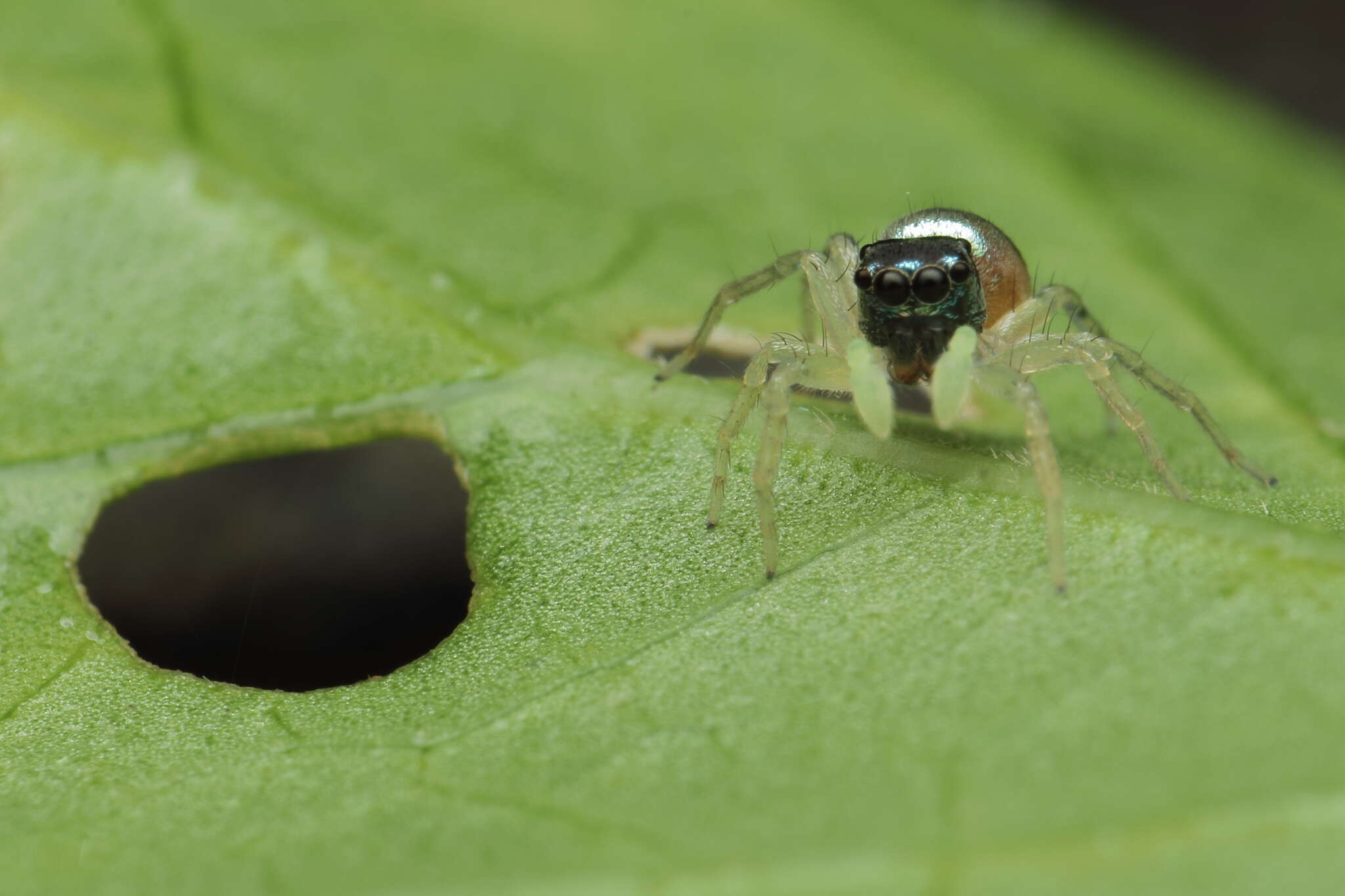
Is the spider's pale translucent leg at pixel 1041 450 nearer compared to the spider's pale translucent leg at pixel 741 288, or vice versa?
the spider's pale translucent leg at pixel 1041 450

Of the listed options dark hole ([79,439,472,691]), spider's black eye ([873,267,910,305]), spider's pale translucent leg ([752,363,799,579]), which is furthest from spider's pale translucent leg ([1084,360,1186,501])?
dark hole ([79,439,472,691])

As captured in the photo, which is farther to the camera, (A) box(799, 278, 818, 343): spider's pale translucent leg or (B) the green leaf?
(A) box(799, 278, 818, 343): spider's pale translucent leg

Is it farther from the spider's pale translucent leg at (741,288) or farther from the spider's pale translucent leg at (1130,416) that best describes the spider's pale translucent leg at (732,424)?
the spider's pale translucent leg at (1130,416)

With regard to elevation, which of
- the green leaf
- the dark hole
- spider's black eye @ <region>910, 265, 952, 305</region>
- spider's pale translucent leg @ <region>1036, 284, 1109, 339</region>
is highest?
spider's black eye @ <region>910, 265, 952, 305</region>

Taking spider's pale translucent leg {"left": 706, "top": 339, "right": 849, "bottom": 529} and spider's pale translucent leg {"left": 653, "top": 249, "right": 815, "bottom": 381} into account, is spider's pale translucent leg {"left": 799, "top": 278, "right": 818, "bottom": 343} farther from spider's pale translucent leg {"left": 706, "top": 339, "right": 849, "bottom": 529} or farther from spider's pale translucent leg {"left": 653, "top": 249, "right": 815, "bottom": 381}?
spider's pale translucent leg {"left": 706, "top": 339, "right": 849, "bottom": 529}

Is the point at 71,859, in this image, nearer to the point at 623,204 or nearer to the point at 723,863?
the point at 723,863

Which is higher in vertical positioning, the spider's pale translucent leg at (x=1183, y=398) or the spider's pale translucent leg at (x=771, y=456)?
the spider's pale translucent leg at (x=1183, y=398)

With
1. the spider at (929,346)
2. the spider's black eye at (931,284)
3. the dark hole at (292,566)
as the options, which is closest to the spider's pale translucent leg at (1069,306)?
the spider at (929,346)
